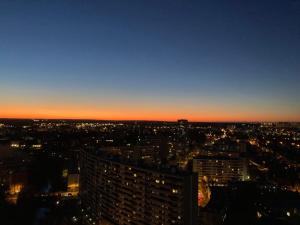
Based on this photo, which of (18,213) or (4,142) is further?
(4,142)

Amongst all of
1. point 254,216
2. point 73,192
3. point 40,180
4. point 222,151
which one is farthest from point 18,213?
point 222,151

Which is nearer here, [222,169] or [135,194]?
[135,194]

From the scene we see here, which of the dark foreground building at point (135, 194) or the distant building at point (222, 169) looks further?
the distant building at point (222, 169)

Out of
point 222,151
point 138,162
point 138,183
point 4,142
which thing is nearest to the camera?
point 138,183

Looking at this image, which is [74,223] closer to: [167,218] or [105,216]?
[105,216]

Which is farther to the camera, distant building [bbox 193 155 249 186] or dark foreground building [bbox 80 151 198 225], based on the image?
distant building [bbox 193 155 249 186]

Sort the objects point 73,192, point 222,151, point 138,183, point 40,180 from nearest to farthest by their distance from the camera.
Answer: point 138,183
point 73,192
point 40,180
point 222,151

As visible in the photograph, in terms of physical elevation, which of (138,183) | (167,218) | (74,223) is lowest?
(74,223)

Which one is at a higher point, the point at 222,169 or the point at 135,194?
the point at 135,194
